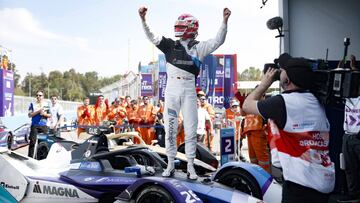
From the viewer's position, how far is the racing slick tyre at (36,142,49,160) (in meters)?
7.39

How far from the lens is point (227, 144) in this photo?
6629 mm

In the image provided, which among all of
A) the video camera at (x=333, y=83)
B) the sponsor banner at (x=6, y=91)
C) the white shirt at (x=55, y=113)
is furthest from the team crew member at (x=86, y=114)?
the video camera at (x=333, y=83)

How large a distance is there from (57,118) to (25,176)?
604cm

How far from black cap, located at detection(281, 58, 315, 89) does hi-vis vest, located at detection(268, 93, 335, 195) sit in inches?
2.7

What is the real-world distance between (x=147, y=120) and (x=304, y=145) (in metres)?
9.21

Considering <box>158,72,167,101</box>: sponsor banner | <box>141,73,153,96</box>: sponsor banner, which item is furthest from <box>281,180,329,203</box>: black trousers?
<box>141,73,153,96</box>: sponsor banner

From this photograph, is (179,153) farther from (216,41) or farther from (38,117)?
(38,117)

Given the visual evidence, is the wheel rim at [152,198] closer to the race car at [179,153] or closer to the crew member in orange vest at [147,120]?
the race car at [179,153]

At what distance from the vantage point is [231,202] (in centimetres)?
369

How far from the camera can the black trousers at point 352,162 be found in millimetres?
5160

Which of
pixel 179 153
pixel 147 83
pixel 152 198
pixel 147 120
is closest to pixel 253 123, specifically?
pixel 179 153

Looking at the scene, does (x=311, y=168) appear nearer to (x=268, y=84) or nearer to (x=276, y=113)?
(x=276, y=113)

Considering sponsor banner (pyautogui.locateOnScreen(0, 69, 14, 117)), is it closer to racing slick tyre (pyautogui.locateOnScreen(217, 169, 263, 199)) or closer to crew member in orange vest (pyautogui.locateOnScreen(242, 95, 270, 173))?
crew member in orange vest (pyautogui.locateOnScreen(242, 95, 270, 173))

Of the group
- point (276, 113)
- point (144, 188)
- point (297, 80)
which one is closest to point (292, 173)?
point (276, 113)
